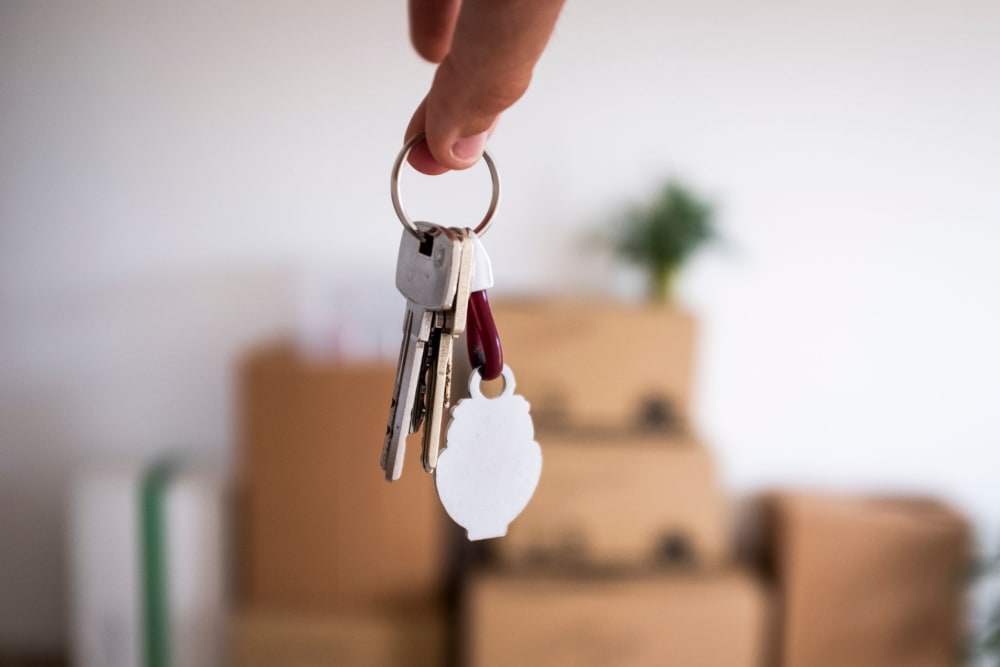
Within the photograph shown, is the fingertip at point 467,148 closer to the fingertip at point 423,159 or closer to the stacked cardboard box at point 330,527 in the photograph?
the fingertip at point 423,159

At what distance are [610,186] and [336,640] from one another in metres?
1.00

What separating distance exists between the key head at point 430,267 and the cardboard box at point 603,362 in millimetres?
922

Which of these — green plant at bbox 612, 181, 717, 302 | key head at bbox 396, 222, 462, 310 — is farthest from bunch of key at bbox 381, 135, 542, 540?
green plant at bbox 612, 181, 717, 302

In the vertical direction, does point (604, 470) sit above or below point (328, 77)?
below

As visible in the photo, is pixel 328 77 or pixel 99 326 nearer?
pixel 328 77

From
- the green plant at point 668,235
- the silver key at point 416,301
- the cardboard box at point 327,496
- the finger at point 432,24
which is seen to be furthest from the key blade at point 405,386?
the green plant at point 668,235

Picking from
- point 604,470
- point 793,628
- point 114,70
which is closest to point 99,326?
point 114,70

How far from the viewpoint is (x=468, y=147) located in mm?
261

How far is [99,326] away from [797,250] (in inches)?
58.6

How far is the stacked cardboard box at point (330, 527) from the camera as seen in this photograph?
4.03 ft

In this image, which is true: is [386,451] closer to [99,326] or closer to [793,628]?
[793,628]

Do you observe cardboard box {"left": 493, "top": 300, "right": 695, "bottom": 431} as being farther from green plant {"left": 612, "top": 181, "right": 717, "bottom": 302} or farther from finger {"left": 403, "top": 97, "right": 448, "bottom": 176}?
finger {"left": 403, "top": 97, "right": 448, "bottom": 176}

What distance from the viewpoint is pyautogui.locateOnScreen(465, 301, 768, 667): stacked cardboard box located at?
117 cm

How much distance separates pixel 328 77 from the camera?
1393mm
